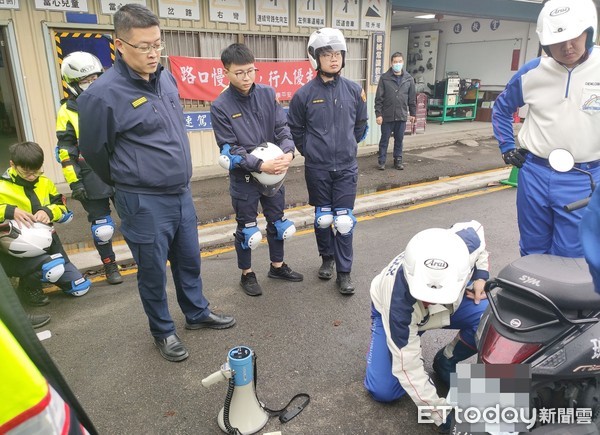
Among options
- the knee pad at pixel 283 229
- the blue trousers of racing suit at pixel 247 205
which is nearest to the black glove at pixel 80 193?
the blue trousers of racing suit at pixel 247 205

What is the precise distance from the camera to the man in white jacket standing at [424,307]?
210 cm

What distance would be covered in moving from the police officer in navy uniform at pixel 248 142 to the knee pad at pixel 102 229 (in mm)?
1225

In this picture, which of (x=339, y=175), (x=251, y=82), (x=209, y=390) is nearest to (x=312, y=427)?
(x=209, y=390)

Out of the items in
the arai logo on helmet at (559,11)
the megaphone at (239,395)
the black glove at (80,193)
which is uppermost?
the arai logo on helmet at (559,11)

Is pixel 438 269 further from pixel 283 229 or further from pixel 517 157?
pixel 283 229

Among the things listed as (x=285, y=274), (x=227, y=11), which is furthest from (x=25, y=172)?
(x=227, y=11)

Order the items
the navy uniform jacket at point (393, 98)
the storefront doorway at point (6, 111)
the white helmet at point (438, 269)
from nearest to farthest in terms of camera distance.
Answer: the white helmet at point (438, 269), the storefront doorway at point (6, 111), the navy uniform jacket at point (393, 98)

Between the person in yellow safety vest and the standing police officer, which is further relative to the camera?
the standing police officer

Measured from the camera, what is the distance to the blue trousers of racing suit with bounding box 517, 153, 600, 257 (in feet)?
9.73

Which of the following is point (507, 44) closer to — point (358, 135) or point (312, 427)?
point (358, 135)

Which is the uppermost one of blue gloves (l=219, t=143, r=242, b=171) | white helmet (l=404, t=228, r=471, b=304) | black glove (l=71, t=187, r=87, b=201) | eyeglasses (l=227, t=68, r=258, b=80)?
eyeglasses (l=227, t=68, r=258, b=80)

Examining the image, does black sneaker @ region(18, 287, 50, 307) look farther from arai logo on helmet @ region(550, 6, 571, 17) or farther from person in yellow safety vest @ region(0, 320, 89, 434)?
arai logo on helmet @ region(550, 6, 571, 17)

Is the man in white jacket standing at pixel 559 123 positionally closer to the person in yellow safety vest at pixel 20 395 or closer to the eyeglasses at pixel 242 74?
the eyeglasses at pixel 242 74

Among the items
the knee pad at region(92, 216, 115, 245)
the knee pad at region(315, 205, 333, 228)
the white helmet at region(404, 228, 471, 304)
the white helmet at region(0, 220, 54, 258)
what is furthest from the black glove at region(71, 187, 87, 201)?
the white helmet at region(404, 228, 471, 304)
